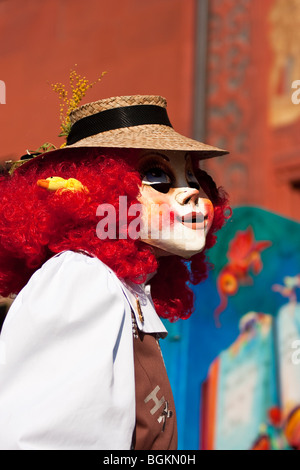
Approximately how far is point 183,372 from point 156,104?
1.50 metres

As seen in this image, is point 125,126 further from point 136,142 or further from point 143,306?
point 143,306

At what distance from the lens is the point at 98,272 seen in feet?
4.50

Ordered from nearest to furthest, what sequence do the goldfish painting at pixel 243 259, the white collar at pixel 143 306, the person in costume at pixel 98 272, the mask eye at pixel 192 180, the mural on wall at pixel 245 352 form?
the person in costume at pixel 98 272 < the white collar at pixel 143 306 < the mask eye at pixel 192 180 < the mural on wall at pixel 245 352 < the goldfish painting at pixel 243 259

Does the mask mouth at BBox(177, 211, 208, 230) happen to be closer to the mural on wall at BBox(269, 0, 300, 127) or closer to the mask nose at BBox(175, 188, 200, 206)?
the mask nose at BBox(175, 188, 200, 206)

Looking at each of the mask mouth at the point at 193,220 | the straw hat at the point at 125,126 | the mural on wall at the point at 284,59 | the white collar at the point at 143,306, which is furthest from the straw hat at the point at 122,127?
the mural on wall at the point at 284,59

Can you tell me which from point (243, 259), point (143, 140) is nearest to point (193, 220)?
point (143, 140)

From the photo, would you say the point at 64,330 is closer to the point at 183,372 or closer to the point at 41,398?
the point at 41,398

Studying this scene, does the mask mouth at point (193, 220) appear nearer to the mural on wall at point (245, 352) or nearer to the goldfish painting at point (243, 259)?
the mural on wall at point (245, 352)

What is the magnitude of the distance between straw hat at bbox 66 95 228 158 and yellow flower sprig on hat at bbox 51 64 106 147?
0.05 meters

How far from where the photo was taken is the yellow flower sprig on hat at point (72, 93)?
1.70 metres

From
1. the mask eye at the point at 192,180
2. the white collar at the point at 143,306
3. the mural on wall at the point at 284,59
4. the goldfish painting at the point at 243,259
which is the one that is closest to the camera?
the white collar at the point at 143,306

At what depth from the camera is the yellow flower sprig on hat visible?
5.57 ft

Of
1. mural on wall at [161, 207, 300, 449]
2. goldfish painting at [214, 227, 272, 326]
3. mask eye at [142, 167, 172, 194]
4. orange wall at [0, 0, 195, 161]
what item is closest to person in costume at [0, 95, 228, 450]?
mask eye at [142, 167, 172, 194]
